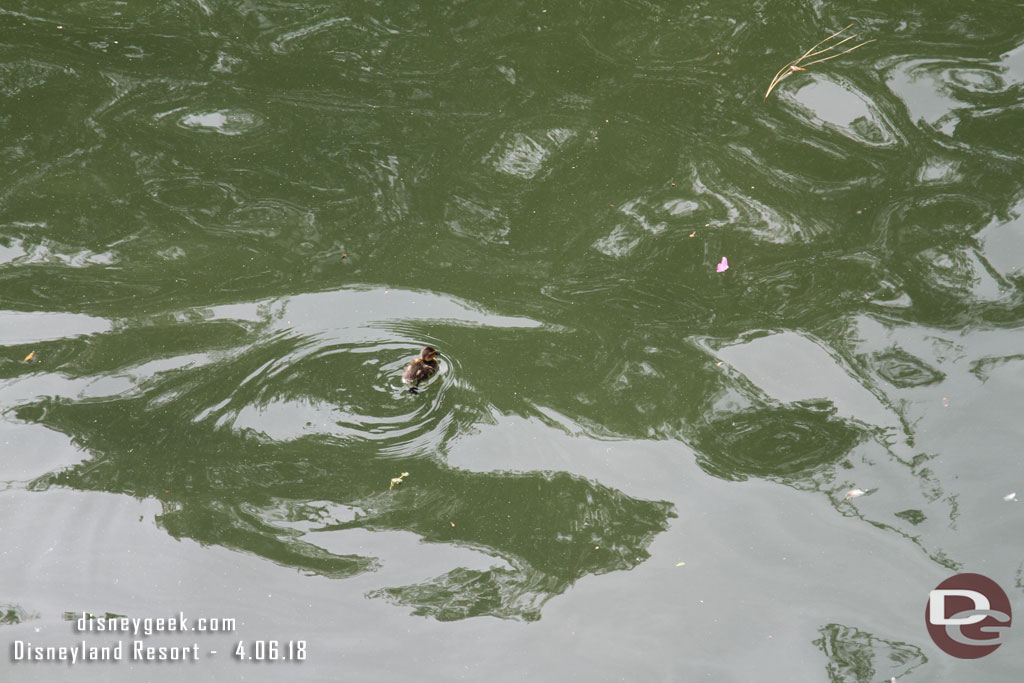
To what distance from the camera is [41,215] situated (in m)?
3.62

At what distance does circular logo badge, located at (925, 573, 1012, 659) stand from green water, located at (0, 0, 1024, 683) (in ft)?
0.13

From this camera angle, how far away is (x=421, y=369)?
3.10 meters

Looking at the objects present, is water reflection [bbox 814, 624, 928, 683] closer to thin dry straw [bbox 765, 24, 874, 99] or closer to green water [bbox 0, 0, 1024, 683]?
green water [bbox 0, 0, 1024, 683]

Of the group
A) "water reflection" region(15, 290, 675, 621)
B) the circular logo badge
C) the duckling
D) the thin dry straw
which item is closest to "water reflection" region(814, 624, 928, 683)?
the circular logo badge

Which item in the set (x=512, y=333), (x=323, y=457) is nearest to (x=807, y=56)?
(x=512, y=333)

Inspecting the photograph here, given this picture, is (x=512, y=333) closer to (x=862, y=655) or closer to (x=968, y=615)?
(x=862, y=655)

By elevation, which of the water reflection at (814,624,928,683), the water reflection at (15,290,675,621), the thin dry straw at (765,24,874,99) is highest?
the thin dry straw at (765,24,874,99)

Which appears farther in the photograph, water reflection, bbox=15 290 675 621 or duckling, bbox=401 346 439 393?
duckling, bbox=401 346 439 393

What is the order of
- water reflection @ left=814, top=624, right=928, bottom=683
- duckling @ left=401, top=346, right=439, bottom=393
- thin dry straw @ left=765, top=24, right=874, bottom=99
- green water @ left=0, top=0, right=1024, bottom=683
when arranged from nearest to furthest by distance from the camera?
water reflection @ left=814, top=624, right=928, bottom=683 → green water @ left=0, top=0, right=1024, bottom=683 → duckling @ left=401, top=346, right=439, bottom=393 → thin dry straw @ left=765, top=24, right=874, bottom=99

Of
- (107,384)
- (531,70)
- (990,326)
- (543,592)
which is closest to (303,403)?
(107,384)

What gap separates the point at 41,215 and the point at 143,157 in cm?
47

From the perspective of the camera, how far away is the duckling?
309cm

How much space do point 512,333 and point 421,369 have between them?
392mm

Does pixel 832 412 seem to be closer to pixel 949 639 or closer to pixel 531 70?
pixel 949 639
